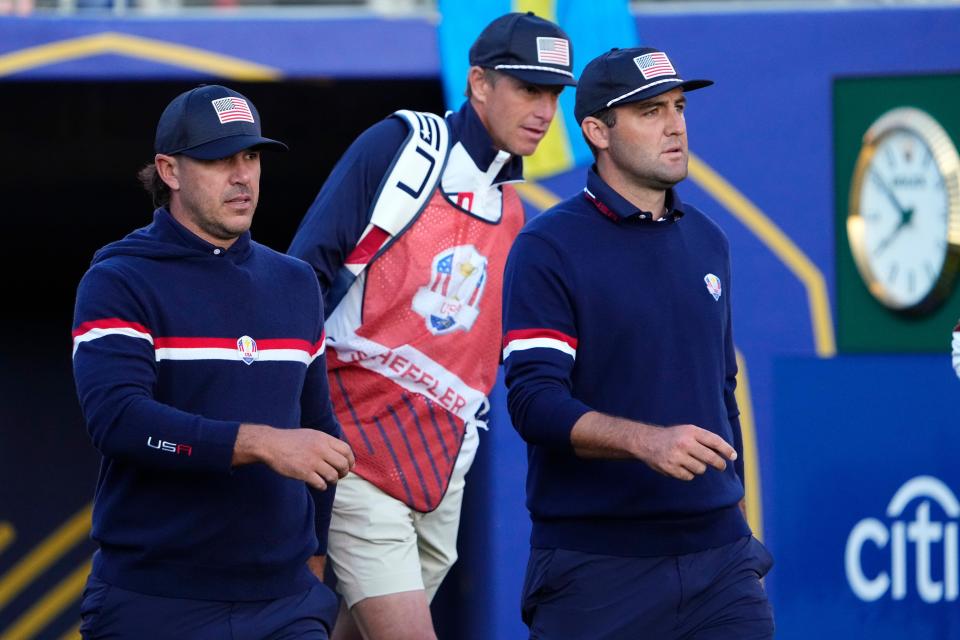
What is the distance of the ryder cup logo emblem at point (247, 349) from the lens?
329cm

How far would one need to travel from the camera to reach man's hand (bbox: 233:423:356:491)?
119 inches

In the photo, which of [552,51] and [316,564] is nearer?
[316,564]

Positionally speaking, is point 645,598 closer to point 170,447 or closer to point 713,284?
point 713,284

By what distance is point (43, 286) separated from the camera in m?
8.07

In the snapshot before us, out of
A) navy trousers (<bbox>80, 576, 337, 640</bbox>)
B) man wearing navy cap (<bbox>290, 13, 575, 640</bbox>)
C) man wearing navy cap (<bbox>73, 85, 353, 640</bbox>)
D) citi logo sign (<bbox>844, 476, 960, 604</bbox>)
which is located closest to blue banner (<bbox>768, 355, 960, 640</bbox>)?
citi logo sign (<bbox>844, 476, 960, 604</bbox>)

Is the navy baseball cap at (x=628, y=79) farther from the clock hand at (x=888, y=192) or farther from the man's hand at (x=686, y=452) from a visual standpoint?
the clock hand at (x=888, y=192)

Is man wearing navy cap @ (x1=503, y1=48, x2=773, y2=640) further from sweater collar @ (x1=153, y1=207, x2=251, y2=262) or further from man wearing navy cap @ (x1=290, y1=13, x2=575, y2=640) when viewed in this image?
man wearing navy cap @ (x1=290, y1=13, x2=575, y2=640)

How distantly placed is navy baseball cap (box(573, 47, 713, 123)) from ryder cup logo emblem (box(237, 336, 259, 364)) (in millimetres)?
1020

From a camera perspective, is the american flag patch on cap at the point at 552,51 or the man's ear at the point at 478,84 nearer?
the american flag patch on cap at the point at 552,51

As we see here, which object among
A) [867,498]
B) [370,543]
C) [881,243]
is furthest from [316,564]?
[881,243]

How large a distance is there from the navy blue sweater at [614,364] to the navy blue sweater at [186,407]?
21.6 inches

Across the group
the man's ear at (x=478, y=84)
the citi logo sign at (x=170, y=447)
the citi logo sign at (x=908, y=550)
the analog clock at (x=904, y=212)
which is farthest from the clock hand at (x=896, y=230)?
the citi logo sign at (x=170, y=447)

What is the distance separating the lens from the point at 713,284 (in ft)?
12.0

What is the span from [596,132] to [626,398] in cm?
68
